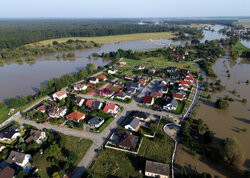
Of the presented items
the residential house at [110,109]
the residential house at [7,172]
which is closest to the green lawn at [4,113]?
the residential house at [7,172]

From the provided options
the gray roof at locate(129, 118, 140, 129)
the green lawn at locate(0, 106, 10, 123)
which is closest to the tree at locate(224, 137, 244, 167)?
the gray roof at locate(129, 118, 140, 129)

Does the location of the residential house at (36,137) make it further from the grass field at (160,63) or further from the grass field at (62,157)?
the grass field at (160,63)

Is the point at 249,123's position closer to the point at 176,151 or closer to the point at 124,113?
the point at 176,151

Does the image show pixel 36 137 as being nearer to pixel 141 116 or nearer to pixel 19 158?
pixel 19 158

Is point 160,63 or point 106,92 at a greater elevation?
point 160,63

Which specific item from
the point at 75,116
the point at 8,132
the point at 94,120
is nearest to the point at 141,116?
the point at 94,120

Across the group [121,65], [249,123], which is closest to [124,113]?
[249,123]

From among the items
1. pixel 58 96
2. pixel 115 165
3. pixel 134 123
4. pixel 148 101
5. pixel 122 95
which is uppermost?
pixel 58 96

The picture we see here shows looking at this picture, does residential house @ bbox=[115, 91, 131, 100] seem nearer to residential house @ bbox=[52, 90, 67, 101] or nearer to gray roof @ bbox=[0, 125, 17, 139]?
residential house @ bbox=[52, 90, 67, 101]
